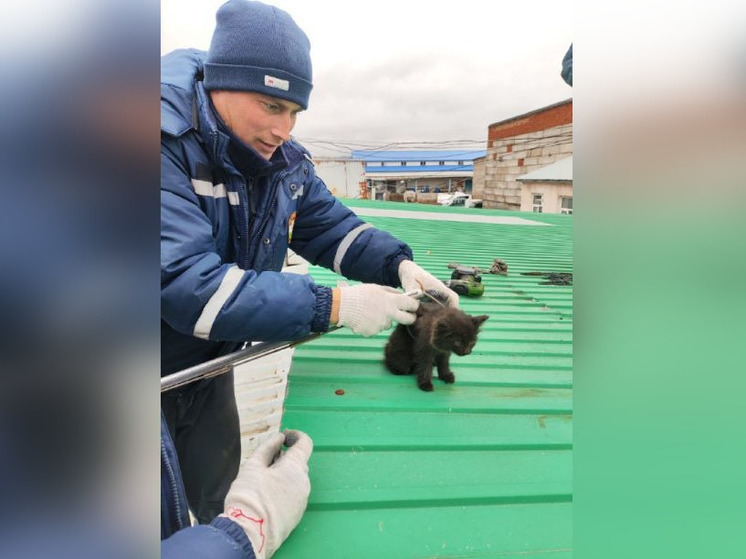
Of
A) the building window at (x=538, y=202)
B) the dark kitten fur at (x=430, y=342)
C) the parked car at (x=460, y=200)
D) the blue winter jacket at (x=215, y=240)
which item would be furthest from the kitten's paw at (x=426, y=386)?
the parked car at (x=460, y=200)

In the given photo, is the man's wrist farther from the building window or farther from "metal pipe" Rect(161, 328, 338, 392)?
the building window

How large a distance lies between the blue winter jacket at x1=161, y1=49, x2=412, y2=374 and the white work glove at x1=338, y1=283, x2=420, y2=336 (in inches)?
6.6

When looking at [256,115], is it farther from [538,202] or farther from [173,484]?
[538,202]

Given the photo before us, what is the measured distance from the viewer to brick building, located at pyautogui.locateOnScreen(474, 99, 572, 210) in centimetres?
1967

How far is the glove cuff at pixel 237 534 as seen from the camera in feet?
3.38

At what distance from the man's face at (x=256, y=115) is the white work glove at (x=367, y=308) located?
0.74m

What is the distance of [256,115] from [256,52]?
0.82ft

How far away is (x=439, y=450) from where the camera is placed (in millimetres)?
1874

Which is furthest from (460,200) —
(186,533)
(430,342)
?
(186,533)

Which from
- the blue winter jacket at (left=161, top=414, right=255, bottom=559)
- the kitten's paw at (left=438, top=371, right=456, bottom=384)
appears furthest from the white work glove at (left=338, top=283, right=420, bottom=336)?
the blue winter jacket at (left=161, top=414, right=255, bottom=559)
